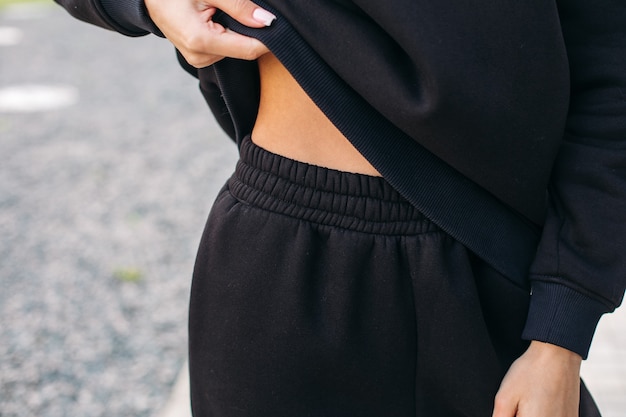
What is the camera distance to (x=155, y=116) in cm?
652

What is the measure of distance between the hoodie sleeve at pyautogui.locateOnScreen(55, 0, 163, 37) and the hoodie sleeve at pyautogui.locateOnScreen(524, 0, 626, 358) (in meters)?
0.62

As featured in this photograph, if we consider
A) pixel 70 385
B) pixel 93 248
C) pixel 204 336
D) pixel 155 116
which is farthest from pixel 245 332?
pixel 155 116

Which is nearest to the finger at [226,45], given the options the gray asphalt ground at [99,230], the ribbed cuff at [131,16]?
the ribbed cuff at [131,16]

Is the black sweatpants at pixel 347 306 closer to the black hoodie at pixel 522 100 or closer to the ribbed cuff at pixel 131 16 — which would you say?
the black hoodie at pixel 522 100

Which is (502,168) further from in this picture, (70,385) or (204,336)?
(70,385)

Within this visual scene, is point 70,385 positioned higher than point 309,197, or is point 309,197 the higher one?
point 309,197

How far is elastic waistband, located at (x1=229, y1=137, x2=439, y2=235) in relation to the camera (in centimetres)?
108

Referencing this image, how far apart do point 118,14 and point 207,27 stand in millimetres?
233

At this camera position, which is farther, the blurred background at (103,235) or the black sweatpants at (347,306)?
the blurred background at (103,235)

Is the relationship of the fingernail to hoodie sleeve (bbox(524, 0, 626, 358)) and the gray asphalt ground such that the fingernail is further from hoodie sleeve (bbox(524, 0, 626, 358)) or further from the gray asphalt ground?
the gray asphalt ground

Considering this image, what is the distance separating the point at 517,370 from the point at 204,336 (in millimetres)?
470

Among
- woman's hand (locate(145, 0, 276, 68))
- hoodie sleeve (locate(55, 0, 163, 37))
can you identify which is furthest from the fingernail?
hoodie sleeve (locate(55, 0, 163, 37))

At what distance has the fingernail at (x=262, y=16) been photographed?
1.04m

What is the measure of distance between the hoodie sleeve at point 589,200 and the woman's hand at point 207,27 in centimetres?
44
